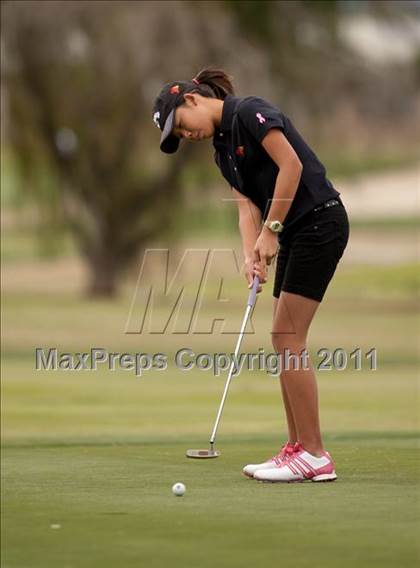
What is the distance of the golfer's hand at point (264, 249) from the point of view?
6.71m

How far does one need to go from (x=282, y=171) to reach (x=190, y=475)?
4.68 ft

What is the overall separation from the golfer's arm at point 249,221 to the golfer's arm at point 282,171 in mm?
406

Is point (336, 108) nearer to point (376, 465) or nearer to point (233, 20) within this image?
point (233, 20)

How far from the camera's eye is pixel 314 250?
6.74 meters

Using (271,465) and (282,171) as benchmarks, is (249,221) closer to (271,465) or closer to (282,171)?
(282,171)

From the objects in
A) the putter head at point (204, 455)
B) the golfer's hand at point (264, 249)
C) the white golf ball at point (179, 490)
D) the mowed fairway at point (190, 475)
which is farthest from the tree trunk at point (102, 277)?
the white golf ball at point (179, 490)

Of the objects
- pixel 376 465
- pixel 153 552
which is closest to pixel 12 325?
pixel 376 465

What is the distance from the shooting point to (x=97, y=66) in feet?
97.0

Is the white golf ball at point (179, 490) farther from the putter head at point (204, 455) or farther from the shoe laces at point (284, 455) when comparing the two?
the putter head at point (204, 455)

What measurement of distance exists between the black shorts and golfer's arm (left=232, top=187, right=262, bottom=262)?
0.30 meters

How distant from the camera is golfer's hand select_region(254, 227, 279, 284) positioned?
6.71 metres

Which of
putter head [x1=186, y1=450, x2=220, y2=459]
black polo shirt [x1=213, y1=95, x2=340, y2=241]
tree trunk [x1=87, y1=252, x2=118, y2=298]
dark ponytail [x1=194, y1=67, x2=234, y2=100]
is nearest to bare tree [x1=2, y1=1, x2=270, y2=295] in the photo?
tree trunk [x1=87, y1=252, x2=118, y2=298]

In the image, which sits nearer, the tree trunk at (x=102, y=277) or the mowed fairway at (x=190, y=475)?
the mowed fairway at (x=190, y=475)

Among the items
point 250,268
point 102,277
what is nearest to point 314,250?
point 250,268
